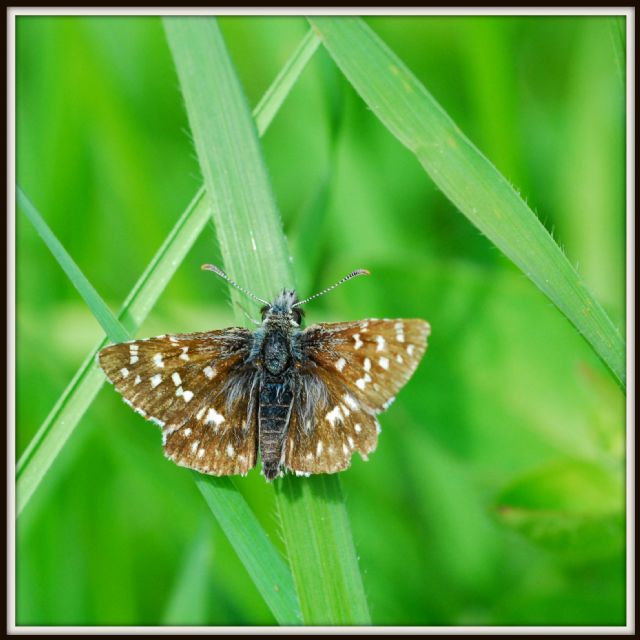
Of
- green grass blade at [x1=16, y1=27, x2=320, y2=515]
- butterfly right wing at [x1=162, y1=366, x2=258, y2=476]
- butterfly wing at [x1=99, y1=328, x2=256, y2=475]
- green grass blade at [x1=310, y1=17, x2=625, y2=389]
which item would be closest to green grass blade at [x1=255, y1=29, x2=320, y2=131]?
green grass blade at [x1=16, y1=27, x2=320, y2=515]

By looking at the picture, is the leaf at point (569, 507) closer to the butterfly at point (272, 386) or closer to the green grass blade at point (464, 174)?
the green grass blade at point (464, 174)

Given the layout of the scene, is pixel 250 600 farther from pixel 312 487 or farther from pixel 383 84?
pixel 383 84

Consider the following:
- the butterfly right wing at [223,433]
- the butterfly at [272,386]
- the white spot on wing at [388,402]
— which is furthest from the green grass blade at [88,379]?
the white spot on wing at [388,402]

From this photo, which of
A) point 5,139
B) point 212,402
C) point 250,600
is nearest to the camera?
point 212,402

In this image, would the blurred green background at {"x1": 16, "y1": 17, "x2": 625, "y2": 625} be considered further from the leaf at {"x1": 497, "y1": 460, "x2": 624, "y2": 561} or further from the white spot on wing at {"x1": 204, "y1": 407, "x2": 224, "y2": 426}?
the white spot on wing at {"x1": 204, "y1": 407, "x2": 224, "y2": 426}

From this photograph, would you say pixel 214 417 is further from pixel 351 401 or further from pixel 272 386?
pixel 351 401

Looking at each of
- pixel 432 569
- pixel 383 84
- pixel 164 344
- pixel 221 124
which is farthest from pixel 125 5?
pixel 432 569
